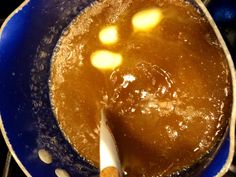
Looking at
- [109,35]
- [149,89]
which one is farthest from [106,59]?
[149,89]

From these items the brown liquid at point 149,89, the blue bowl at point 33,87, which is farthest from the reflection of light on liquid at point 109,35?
the blue bowl at point 33,87

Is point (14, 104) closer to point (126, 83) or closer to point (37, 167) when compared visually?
point (37, 167)

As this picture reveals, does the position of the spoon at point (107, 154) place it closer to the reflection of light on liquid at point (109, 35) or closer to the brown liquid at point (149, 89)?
the brown liquid at point (149, 89)

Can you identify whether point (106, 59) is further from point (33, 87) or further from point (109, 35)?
point (33, 87)

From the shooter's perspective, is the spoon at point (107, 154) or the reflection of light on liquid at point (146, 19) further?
the reflection of light on liquid at point (146, 19)

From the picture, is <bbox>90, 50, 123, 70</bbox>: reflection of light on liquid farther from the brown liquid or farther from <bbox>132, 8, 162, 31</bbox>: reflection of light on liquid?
<bbox>132, 8, 162, 31</bbox>: reflection of light on liquid

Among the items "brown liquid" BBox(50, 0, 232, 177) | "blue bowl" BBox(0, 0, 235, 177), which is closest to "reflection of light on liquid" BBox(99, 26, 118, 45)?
"brown liquid" BBox(50, 0, 232, 177)
